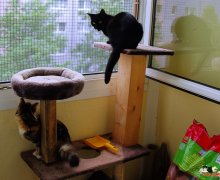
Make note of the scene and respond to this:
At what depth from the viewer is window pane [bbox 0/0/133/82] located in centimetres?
152

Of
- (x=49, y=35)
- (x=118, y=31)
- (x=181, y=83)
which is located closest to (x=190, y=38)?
(x=181, y=83)

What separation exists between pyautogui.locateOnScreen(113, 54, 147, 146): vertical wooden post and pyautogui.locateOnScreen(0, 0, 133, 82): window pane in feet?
0.74

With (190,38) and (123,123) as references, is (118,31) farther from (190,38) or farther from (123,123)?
(123,123)

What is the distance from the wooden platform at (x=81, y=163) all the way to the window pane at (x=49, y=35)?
43 cm

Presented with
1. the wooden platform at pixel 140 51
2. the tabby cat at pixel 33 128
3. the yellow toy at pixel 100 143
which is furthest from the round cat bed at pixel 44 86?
the yellow toy at pixel 100 143

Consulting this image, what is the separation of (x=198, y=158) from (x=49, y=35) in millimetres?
960

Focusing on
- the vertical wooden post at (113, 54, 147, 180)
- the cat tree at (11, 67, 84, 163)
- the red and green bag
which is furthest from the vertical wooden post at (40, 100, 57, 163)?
the red and green bag

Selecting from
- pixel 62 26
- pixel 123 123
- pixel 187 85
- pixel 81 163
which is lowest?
pixel 81 163

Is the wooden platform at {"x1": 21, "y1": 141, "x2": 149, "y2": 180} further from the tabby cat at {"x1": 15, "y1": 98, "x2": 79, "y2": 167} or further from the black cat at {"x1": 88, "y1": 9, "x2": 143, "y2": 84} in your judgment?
the black cat at {"x1": 88, "y1": 9, "x2": 143, "y2": 84}

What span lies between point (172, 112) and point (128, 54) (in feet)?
1.98

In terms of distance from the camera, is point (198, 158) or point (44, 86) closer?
point (44, 86)

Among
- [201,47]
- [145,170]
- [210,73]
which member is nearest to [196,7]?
[201,47]

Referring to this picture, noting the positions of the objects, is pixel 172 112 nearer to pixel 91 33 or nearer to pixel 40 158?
pixel 91 33

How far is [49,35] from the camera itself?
1.64 m
